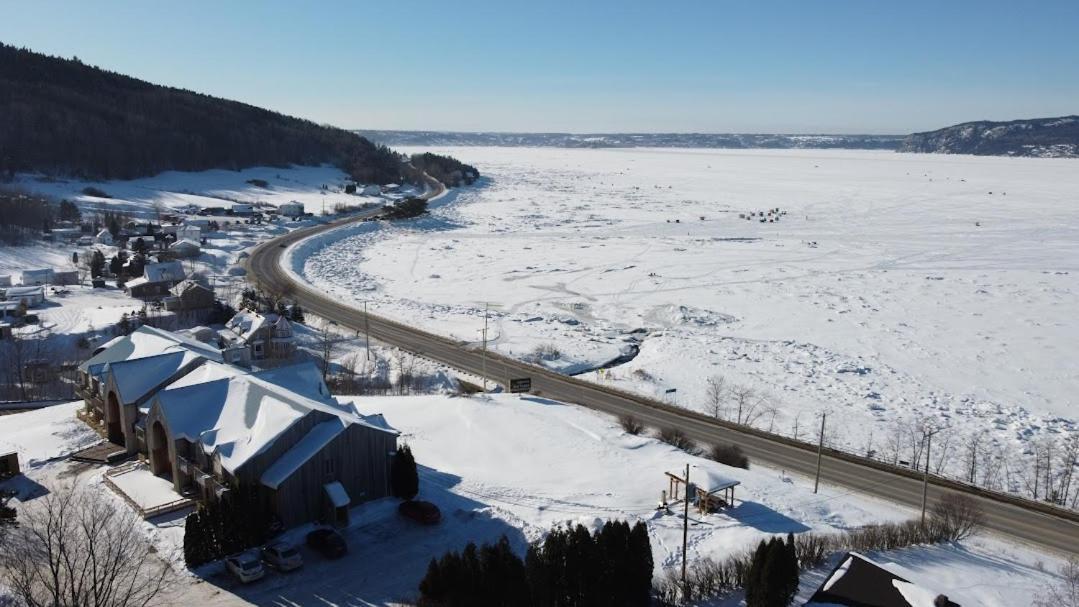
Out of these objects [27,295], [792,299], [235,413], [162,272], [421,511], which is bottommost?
[421,511]

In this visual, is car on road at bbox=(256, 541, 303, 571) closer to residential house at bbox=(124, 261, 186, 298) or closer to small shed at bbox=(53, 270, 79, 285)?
residential house at bbox=(124, 261, 186, 298)

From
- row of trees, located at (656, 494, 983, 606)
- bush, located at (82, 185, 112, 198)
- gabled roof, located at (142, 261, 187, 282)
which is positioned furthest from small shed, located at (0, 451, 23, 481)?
bush, located at (82, 185, 112, 198)

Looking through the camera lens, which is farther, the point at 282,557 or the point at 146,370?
the point at 146,370

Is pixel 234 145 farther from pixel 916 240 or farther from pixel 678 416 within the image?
pixel 678 416

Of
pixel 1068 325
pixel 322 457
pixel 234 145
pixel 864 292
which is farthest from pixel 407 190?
pixel 322 457

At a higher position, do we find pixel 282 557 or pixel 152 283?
pixel 152 283

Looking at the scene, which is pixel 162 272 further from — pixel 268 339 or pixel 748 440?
pixel 748 440

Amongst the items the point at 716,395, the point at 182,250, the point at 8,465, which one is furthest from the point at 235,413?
the point at 182,250
